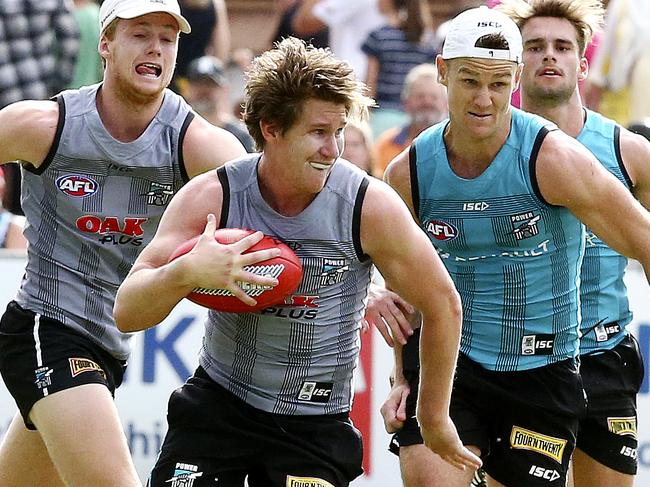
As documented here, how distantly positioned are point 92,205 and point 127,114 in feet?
1.27

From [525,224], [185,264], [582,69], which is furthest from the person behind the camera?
[582,69]

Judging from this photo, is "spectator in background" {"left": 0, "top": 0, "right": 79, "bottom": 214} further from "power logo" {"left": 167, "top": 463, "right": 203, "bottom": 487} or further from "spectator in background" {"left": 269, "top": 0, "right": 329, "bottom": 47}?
"power logo" {"left": 167, "top": 463, "right": 203, "bottom": 487}

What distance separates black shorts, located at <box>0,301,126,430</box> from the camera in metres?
5.60

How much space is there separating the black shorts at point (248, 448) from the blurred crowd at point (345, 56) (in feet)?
13.6

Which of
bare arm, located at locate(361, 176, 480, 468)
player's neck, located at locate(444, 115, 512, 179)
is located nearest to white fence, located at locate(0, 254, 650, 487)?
player's neck, located at locate(444, 115, 512, 179)

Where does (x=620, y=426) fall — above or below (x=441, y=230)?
below

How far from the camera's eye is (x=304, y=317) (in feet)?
16.4

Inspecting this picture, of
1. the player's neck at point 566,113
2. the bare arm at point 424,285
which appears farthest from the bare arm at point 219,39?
the bare arm at point 424,285

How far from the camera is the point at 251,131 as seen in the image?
5000 millimetres

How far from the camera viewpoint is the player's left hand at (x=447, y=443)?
5.04m

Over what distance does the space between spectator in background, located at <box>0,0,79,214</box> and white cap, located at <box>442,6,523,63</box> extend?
17.2 ft

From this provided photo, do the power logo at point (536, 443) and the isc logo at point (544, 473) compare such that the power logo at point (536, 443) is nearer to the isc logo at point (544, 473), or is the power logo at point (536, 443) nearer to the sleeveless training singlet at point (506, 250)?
the isc logo at point (544, 473)

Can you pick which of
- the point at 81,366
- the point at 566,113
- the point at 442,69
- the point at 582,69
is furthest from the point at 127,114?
the point at 582,69

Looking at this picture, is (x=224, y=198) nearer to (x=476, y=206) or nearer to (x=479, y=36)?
(x=476, y=206)
